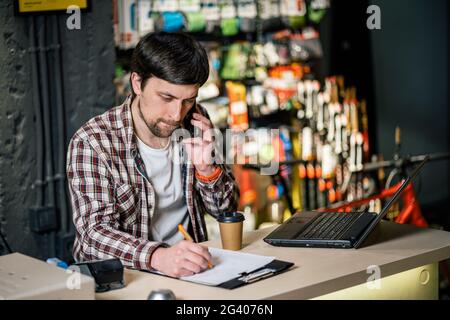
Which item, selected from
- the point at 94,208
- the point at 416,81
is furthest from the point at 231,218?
the point at 416,81

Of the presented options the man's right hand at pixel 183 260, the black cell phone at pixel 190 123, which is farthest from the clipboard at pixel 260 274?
the black cell phone at pixel 190 123

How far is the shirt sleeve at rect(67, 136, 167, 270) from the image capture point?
2379 mm

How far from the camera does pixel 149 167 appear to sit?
2775 mm

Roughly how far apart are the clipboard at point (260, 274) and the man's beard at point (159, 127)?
726mm

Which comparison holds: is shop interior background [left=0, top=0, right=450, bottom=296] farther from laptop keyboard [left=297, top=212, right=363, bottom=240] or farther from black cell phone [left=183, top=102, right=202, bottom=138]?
laptop keyboard [left=297, top=212, right=363, bottom=240]

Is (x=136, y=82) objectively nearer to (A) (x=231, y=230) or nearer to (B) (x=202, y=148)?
(B) (x=202, y=148)

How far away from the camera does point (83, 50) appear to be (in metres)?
3.48

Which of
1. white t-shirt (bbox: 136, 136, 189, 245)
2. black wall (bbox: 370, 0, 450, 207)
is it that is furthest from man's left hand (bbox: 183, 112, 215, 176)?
black wall (bbox: 370, 0, 450, 207)

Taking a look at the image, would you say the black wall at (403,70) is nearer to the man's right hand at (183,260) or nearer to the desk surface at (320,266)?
the desk surface at (320,266)

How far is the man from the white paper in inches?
7.2

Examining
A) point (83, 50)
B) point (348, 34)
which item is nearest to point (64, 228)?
point (83, 50)

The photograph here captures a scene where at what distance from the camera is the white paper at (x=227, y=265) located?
2.06 m
